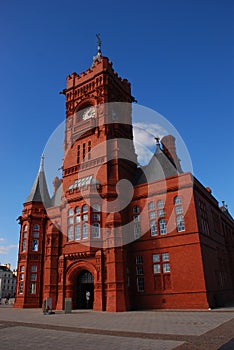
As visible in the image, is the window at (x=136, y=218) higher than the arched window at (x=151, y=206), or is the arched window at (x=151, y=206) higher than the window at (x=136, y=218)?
the arched window at (x=151, y=206)

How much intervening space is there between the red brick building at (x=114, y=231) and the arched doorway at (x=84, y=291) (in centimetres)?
11

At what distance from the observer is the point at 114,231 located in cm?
2747

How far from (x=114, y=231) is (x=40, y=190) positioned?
58.3ft

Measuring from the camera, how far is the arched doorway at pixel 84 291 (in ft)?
97.4

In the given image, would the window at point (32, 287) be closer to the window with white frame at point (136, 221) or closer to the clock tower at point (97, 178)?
the clock tower at point (97, 178)

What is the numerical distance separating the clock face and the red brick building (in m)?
0.20

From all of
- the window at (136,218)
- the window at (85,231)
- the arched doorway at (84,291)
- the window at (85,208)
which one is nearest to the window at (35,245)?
the arched doorway at (84,291)

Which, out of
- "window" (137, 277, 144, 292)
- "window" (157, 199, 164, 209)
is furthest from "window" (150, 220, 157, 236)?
"window" (137, 277, 144, 292)

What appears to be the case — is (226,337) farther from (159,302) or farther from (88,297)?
(88,297)

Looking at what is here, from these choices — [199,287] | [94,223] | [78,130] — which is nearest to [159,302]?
[199,287]

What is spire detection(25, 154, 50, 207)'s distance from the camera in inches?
1563

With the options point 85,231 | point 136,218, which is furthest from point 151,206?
point 85,231

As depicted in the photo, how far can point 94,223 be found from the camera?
97.8 feet

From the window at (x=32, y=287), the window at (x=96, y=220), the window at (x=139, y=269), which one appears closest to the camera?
the window at (x=139, y=269)
